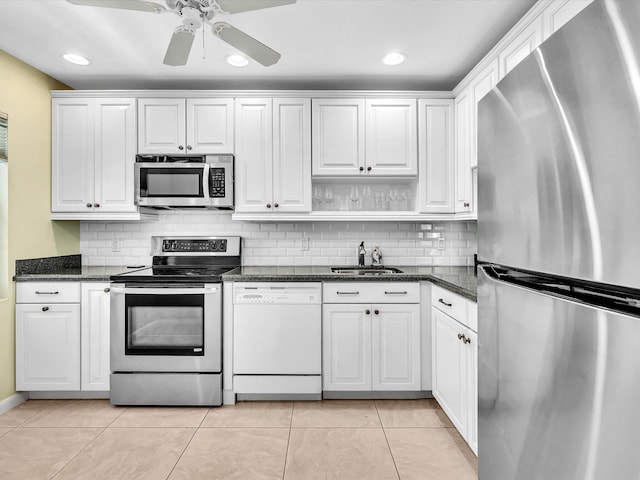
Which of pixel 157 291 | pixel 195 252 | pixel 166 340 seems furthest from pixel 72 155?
pixel 166 340

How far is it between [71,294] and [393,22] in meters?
2.82

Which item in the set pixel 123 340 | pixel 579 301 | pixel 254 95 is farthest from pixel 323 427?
pixel 254 95

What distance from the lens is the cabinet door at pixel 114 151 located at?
3055mm

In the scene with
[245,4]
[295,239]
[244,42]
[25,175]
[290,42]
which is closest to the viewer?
[245,4]

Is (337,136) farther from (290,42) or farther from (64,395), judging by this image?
(64,395)

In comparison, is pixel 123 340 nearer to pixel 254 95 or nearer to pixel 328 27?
pixel 254 95

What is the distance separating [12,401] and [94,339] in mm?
677

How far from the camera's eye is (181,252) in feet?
10.8

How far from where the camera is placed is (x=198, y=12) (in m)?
1.73

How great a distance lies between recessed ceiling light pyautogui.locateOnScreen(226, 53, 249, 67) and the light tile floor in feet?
7.96

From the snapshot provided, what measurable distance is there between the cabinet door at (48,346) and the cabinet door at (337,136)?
2.12 metres

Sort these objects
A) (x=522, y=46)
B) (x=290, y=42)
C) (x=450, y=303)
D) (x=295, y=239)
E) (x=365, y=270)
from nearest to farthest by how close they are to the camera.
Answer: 1. (x=522, y=46)
2. (x=450, y=303)
3. (x=290, y=42)
4. (x=365, y=270)
5. (x=295, y=239)

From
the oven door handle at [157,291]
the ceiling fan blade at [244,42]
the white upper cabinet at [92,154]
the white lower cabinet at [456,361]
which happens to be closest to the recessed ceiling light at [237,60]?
the ceiling fan blade at [244,42]

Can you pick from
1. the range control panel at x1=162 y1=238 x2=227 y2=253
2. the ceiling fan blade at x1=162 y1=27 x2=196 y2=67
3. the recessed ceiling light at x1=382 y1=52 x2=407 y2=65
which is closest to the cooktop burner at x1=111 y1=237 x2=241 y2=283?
the range control panel at x1=162 y1=238 x2=227 y2=253
